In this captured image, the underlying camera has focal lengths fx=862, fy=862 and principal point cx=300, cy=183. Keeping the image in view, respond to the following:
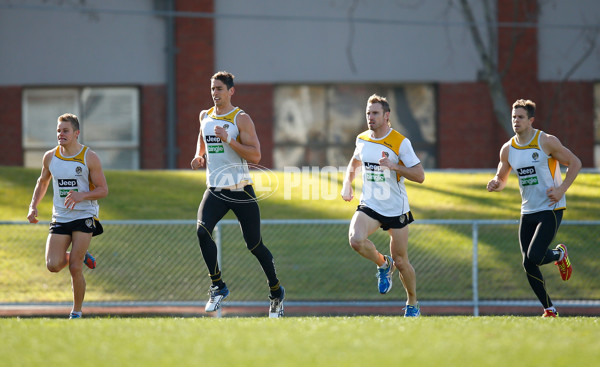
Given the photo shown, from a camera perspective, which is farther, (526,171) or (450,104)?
(450,104)

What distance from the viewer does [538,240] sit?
29.6ft

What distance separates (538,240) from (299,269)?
5.55 meters

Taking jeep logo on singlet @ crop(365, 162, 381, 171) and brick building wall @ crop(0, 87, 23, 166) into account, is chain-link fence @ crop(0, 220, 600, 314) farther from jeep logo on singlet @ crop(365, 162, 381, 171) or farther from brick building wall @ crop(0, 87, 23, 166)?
brick building wall @ crop(0, 87, 23, 166)

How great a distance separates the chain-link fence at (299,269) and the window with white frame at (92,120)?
30.3 ft

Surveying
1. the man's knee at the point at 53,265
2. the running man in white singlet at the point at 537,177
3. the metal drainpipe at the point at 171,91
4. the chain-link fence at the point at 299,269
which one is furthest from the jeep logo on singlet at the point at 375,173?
the metal drainpipe at the point at 171,91

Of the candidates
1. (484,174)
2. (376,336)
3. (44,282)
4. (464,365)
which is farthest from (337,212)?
(464,365)

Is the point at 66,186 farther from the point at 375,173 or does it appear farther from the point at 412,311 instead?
the point at 412,311

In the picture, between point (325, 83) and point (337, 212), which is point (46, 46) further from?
point (337, 212)

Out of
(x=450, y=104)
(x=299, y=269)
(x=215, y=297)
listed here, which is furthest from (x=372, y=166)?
(x=450, y=104)

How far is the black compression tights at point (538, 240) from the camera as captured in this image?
9.02 meters

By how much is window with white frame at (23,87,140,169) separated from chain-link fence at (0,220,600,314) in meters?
9.23

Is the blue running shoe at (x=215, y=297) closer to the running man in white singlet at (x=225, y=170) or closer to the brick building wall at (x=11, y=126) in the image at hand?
the running man in white singlet at (x=225, y=170)

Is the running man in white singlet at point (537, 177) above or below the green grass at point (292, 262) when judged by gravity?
above

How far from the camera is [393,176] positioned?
29.4 ft
